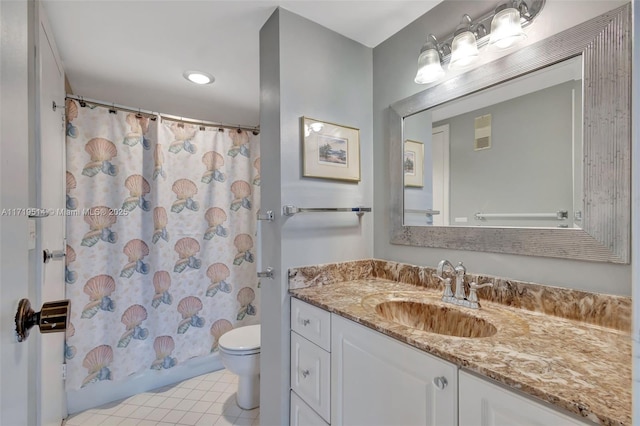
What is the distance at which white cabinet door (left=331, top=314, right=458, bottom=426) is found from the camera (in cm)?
74

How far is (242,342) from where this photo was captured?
1868 millimetres

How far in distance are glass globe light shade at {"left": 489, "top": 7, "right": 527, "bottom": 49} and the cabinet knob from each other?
1181mm

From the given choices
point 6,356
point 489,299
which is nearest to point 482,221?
point 489,299

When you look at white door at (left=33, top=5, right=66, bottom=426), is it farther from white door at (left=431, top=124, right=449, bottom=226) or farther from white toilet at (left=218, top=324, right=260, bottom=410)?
white door at (left=431, top=124, right=449, bottom=226)

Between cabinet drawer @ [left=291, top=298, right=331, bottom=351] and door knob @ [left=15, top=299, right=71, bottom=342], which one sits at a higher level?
door knob @ [left=15, top=299, right=71, bottom=342]

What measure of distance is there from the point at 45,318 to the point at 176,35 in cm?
151

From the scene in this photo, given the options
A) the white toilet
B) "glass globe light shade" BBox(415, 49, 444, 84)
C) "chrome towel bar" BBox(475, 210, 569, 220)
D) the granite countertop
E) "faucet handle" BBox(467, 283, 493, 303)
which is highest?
"glass globe light shade" BBox(415, 49, 444, 84)

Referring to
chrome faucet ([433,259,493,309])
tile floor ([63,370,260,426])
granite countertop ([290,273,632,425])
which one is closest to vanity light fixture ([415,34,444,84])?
chrome faucet ([433,259,493,309])

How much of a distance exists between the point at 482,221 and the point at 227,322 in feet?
6.85

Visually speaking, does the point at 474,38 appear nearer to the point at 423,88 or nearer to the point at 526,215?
the point at 423,88

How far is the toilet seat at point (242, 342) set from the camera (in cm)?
177

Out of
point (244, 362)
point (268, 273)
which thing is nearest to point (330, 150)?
point (268, 273)

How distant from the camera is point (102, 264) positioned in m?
1.92

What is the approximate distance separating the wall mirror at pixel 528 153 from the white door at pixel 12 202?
1410 mm
